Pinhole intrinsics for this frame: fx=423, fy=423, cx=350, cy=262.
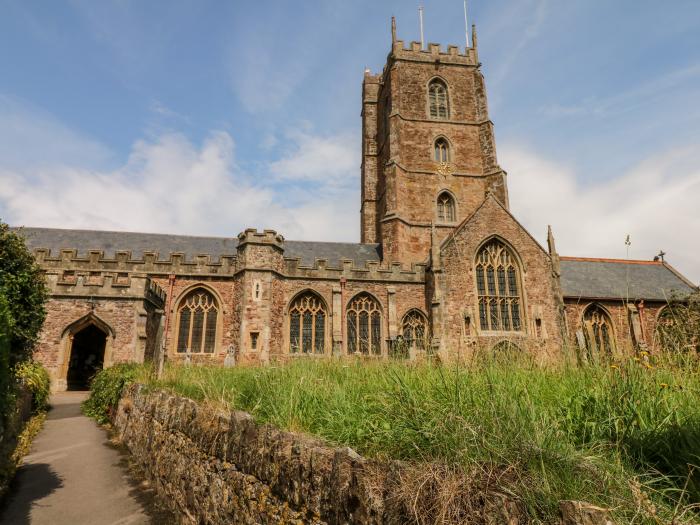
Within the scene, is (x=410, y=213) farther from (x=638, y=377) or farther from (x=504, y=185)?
(x=638, y=377)

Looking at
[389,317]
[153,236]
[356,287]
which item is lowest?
[389,317]

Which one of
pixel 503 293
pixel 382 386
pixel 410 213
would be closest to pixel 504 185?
pixel 410 213

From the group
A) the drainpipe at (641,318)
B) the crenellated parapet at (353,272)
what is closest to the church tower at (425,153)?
the crenellated parapet at (353,272)

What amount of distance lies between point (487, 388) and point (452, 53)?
2996 cm

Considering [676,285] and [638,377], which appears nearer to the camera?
[638,377]

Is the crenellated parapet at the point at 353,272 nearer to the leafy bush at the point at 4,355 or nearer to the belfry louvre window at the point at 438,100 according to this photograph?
the belfry louvre window at the point at 438,100

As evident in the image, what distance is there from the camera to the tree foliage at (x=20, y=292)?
6.51 m

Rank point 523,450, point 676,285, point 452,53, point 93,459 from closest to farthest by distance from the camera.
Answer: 1. point 523,450
2. point 93,459
3. point 676,285
4. point 452,53

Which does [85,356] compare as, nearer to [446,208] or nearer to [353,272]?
[353,272]

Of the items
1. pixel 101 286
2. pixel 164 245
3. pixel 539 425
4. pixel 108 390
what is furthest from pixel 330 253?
pixel 539 425

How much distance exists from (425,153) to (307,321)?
13.5m

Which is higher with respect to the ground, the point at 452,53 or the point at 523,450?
the point at 452,53

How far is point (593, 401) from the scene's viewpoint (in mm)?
3336

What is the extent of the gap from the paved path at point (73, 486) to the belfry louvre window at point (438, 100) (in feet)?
82.8
